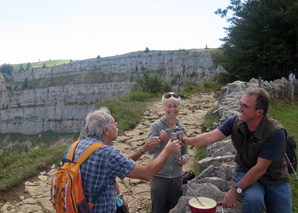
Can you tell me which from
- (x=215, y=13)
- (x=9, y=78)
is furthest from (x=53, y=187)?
(x=9, y=78)

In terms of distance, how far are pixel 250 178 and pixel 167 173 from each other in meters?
1.03

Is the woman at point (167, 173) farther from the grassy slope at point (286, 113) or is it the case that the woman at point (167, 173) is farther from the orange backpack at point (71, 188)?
the grassy slope at point (286, 113)

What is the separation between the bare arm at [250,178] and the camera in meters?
2.58

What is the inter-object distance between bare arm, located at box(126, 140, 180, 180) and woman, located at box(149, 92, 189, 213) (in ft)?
1.66

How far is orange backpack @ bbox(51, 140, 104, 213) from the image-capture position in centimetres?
211

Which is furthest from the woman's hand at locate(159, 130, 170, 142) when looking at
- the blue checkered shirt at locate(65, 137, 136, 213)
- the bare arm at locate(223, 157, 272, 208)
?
the bare arm at locate(223, 157, 272, 208)

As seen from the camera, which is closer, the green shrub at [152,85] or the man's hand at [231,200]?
the man's hand at [231,200]

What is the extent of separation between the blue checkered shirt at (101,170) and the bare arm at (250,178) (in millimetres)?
1216

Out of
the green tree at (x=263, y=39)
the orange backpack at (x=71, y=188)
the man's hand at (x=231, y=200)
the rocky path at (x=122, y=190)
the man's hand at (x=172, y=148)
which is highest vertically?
the green tree at (x=263, y=39)

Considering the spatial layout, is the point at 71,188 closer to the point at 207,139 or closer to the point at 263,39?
the point at 207,139

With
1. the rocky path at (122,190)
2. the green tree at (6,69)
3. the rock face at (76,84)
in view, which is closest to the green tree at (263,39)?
the rocky path at (122,190)

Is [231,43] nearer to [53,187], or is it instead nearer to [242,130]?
[242,130]

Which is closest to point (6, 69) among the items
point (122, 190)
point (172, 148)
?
point (122, 190)

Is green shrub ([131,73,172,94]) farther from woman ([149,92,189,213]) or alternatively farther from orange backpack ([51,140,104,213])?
orange backpack ([51,140,104,213])
